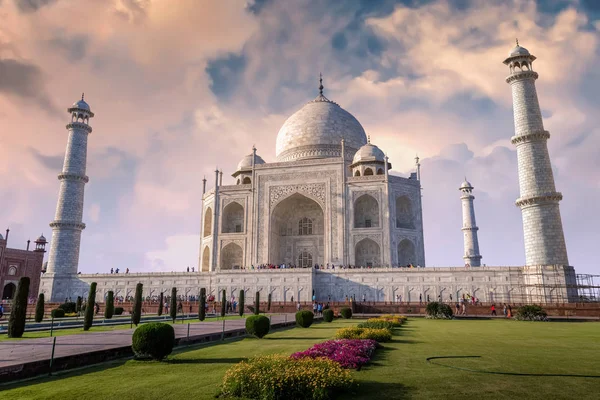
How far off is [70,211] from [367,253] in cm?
2101

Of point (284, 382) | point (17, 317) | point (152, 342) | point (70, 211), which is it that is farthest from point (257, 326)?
point (70, 211)

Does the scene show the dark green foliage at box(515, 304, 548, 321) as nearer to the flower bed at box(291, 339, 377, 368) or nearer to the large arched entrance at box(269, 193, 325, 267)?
the flower bed at box(291, 339, 377, 368)

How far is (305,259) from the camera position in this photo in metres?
33.4

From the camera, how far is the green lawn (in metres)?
5.23

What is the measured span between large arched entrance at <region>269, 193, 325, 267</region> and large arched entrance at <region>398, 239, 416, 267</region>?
5.58 metres

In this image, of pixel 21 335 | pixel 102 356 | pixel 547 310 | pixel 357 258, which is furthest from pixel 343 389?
pixel 357 258

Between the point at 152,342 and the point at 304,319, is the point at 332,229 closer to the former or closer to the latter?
the point at 304,319

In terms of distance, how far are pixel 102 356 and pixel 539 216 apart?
2182 cm

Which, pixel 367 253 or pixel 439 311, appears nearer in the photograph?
pixel 439 311

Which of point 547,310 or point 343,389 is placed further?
point 547,310

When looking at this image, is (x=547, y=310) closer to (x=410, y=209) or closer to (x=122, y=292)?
(x=410, y=209)

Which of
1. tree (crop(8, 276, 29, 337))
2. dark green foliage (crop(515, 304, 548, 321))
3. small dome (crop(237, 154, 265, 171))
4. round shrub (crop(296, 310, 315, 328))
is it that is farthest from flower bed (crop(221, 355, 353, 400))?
small dome (crop(237, 154, 265, 171))

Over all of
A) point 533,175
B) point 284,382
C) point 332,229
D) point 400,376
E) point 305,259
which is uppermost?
point 533,175

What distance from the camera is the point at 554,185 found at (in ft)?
76.0
